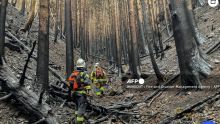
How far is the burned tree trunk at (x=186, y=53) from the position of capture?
7.87 meters

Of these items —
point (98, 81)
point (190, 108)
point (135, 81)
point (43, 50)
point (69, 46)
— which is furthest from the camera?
point (135, 81)

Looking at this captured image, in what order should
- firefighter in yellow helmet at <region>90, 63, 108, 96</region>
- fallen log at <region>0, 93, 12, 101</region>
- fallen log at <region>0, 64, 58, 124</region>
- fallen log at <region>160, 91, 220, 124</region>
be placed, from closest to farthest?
fallen log at <region>0, 93, 12, 101</region>
fallen log at <region>0, 64, 58, 124</region>
fallen log at <region>160, 91, 220, 124</region>
firefighter in yellow helmet at <region>90, 63, 108, 96</region>

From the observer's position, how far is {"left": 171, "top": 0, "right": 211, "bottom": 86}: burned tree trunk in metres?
7.87

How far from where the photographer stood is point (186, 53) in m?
8.06

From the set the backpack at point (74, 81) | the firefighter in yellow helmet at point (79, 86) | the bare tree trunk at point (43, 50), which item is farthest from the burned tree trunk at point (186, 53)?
the bare tree trunk at point (43, 50)

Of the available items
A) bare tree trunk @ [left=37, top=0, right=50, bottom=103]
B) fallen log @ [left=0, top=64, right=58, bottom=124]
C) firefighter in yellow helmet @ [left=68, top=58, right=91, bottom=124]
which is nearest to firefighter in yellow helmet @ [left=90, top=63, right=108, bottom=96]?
bare tree trunk @ [left=37, top=0, right=50, bottom=103]

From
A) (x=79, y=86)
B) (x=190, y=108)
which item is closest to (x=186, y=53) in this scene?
(x=190, y=108)

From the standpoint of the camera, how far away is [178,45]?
27.2 feet

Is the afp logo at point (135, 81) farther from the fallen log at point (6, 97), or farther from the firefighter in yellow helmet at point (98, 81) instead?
the fallen log at point (6, 97)

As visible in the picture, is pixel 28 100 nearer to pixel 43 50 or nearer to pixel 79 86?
pixel 79 86

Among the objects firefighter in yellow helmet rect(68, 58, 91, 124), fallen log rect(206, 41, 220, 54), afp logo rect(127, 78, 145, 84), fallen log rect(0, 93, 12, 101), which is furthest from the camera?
afp logo rect(127, 78, 145, 84)

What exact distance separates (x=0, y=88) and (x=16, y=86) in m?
0.65

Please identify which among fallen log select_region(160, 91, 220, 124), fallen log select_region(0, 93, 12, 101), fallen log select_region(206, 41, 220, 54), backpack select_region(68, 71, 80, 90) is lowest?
fallen log select_region(160, 91, 220, 124)

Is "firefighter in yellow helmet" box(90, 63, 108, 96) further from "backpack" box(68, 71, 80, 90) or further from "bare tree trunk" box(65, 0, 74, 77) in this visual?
"backpack" box(68, 71, 80, 90)
